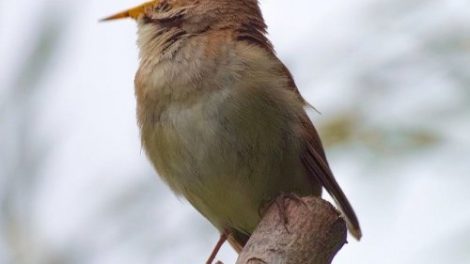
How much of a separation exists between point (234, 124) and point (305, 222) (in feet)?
3.17

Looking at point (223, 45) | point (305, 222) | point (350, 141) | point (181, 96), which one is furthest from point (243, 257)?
point (223, 45)

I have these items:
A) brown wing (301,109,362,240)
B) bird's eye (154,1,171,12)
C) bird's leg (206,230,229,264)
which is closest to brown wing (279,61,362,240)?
brown wing (301,109,362,240)

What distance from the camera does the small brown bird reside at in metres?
3.37

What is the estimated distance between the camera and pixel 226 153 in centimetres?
338

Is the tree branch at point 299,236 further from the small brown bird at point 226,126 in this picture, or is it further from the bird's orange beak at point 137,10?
the bird's orange beak at point 137,10

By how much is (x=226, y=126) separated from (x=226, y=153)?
0.34ft

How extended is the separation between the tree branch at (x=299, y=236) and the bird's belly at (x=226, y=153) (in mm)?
765

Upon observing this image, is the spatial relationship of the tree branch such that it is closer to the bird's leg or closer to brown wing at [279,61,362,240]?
the bird's leg

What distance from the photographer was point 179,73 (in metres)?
3.48

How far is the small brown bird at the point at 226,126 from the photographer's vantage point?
133 inches

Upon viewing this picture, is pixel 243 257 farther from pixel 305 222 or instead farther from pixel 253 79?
pixel 253 79

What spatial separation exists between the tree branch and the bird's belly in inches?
30.1

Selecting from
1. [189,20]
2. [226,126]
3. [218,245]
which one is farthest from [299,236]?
[189,20]

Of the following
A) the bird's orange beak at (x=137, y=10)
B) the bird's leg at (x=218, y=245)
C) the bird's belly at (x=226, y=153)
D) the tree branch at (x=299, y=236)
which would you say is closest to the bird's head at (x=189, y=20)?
the bird's orange beak at (x=137, y=10)
